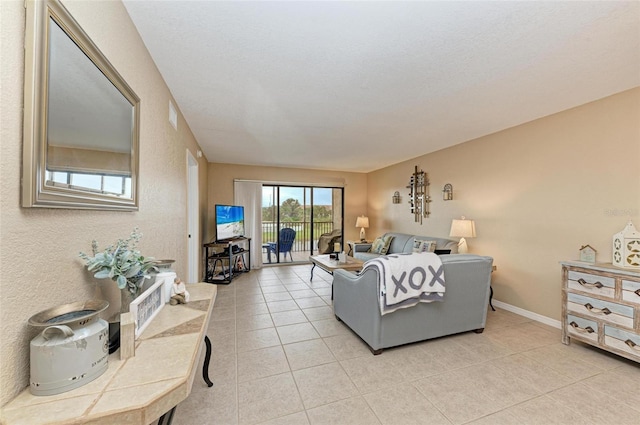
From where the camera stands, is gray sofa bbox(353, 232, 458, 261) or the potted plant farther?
gray sofa bbox(353, 232, 458, 261)

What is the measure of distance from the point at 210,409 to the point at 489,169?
→ 165 inches

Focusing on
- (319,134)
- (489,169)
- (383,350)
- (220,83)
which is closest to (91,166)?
(220,83)

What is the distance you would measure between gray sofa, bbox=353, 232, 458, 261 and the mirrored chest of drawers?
1.59m

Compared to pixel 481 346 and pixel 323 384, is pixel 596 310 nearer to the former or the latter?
pixel 481 346

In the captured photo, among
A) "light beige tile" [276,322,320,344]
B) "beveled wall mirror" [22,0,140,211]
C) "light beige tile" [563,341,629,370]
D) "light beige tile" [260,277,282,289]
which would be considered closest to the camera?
"beveled wall mirror" [22,0,140,211]

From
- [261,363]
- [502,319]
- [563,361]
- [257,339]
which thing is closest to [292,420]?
[261,363]

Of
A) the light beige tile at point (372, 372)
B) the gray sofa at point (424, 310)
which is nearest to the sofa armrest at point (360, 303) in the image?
the gray sofa at point (424, 310)

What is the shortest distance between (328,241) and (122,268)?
5668 mm

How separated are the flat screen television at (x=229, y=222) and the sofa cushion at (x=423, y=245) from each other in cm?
349

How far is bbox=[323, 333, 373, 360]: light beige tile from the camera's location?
2340mm

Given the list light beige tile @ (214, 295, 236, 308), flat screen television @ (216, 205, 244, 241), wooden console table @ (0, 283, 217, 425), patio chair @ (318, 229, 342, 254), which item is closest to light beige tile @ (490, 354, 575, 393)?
Result: wooden console table @ (0, 283, 217, 425)

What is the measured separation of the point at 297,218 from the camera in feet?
22.3

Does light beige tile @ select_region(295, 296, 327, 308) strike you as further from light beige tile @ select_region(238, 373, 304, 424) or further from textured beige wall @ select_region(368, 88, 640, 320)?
textured beige wall @ select_region(368, 88, 640, 320)

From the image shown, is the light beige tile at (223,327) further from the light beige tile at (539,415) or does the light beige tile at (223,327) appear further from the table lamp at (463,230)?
the table lamp at (463,230)
